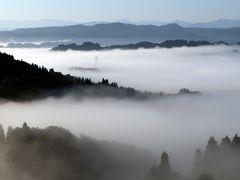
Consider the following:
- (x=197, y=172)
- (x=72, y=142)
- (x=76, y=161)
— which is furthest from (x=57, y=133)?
(x=197, y=172)

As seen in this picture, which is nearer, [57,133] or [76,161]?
[76,161]

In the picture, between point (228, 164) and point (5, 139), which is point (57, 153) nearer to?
point (5, 139)

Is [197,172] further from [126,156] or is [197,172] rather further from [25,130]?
[25,130]

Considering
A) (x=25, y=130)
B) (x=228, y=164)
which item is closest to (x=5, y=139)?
(x=25, y=130)

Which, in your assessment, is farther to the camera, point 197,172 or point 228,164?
point 228,164

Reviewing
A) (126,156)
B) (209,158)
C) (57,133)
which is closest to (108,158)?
(126,156)

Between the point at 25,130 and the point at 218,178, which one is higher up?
the point at 25,130
